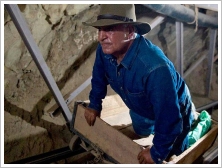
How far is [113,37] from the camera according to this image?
66.6 inches

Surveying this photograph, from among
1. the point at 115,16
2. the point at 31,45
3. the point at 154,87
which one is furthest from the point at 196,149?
the point at 31,45

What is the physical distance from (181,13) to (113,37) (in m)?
2.58

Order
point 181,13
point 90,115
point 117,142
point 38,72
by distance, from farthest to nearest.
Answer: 1. point 181,13
2. point 38,72
3. point 90,115
4. point 117,142

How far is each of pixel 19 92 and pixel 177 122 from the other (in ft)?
8.49

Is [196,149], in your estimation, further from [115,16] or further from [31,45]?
[31,45]

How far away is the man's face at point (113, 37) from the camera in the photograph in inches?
66.1

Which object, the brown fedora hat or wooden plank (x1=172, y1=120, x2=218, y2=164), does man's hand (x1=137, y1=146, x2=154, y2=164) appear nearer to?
wooden plank (x1=172, y1=120, x2=218, y2=164)

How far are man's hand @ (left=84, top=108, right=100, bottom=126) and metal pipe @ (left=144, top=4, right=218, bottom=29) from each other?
1.83 m

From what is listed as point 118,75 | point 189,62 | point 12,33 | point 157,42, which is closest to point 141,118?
point 118,75

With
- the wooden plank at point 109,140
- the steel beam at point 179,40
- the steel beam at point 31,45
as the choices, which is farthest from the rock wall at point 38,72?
the wooden plank at point 109,140

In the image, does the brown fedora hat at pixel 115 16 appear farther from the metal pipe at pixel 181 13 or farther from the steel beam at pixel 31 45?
the metal pipe at pixel 181 13

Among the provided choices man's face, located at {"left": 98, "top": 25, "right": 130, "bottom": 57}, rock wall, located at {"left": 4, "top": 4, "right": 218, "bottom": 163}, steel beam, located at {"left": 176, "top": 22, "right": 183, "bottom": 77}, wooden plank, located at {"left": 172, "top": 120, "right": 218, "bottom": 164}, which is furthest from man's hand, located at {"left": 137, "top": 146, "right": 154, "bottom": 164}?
steel beam, located at {"left": 176, "top": 22, "right": 183, "bottom": 77}

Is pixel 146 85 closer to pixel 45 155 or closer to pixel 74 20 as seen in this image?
pixel 45 155

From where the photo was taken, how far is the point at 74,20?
3.84m
